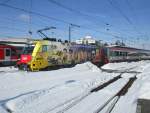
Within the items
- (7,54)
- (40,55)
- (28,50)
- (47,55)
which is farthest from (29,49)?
(7,54)

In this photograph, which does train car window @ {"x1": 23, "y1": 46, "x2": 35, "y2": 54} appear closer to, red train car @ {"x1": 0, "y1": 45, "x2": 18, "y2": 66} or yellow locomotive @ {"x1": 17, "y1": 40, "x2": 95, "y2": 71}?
yellow locomotive @ {"x1": 17, "y1": 40, "x2": 95, "y2": 71}

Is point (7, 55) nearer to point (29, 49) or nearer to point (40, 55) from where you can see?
point (29, 49)

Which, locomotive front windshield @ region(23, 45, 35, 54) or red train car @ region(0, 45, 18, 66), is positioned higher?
locomotive front windshield @ region(23, 45, 35, 54)

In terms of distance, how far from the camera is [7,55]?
32719 millimetres

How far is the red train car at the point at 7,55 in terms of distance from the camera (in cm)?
3189

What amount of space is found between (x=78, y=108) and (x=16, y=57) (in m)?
26.3

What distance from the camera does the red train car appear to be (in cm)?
3189

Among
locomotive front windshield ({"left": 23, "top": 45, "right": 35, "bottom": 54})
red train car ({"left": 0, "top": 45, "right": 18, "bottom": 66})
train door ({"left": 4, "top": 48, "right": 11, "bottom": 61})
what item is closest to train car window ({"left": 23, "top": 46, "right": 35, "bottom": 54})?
locomotive front windshield ({"left": 23, "top": 45, "right": 35, "bottom": 54})

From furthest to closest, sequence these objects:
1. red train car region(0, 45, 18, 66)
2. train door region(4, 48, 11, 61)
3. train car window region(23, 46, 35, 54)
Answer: train door region(4, 48, 11, 61) < red train car region(0, 45, 18, 66) < train car window region(23, 46, 35, 54)

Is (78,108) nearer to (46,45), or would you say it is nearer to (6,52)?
(46,45)

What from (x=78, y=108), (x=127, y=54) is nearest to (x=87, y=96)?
(x=78, y=108)

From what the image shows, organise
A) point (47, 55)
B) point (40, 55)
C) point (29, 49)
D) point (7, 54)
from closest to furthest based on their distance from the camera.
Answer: point (40, 55), point (29, 49), point (47, 55), point (7, 54)

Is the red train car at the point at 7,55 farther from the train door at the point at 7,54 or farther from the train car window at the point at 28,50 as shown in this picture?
the train car window at the point at 28,50

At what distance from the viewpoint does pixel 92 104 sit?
32.9 feet
